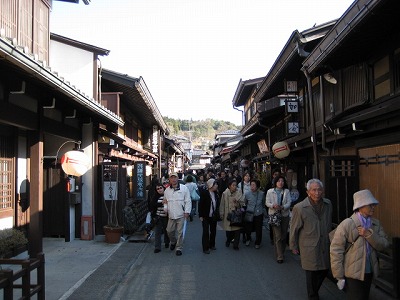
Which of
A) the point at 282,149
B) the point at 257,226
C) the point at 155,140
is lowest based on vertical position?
the point at 257,226

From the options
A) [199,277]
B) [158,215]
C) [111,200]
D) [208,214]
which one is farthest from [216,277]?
[111,200]

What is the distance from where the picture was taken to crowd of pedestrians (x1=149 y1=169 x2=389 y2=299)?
4.68 metres

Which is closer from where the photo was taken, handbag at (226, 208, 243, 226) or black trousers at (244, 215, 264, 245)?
handbag at (226, 208, 243, 226)

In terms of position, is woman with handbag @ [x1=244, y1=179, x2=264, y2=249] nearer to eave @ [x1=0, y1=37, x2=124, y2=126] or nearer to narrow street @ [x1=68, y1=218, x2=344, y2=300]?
narrow street @ [x1=68, y1=218, x2=344, y2=300]

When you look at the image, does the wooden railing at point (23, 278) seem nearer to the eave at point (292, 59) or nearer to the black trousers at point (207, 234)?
the black trousers at point (207, 234)

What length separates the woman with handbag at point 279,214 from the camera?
920cm

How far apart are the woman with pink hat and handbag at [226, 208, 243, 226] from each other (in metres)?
5.83

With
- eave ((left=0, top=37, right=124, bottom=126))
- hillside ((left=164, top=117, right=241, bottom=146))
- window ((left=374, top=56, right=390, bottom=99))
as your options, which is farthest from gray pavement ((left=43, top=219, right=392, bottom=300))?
hillside ((left=164, top=117, right=241, bottom=146))

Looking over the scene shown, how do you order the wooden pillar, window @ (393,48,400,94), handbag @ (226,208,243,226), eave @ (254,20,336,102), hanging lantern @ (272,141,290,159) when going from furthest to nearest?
hanging lantern @ (272,141,290,159), handbag @ (226,208,243,226), eave @ (254,20,336,102), the wooden pillar, window @ (393,48,400,94)

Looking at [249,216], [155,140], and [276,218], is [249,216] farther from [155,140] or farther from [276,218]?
[155,140]

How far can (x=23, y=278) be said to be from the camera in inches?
187

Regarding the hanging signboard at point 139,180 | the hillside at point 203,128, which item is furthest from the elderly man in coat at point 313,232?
the hillside at point 203,128

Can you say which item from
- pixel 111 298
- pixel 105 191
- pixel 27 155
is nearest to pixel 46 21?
pixel 27 155

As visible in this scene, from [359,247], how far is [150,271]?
16.5 feet
